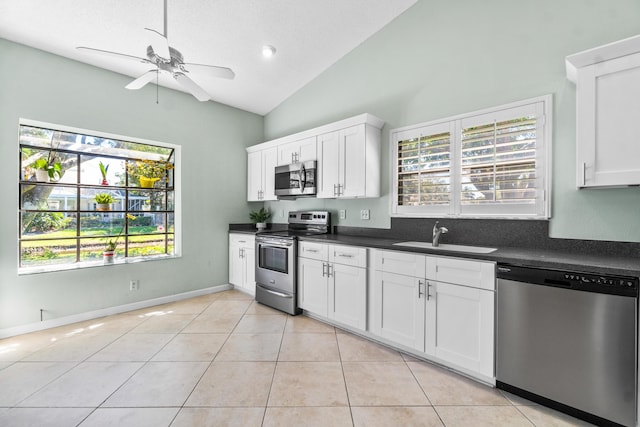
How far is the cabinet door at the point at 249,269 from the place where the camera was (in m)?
4.11

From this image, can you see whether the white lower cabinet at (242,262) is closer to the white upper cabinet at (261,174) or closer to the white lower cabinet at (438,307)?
the white upper cabinet at (261,174)

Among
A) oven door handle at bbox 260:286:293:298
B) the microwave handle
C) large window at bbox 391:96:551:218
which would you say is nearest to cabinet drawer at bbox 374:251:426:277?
large window at bbox 391:96:551:218

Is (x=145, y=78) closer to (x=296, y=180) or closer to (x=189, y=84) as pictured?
(x=189, y=84)

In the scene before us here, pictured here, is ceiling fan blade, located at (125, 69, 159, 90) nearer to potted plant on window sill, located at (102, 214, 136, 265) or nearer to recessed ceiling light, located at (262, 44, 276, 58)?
recessed ceiling light, located at (262, 44, 276, 58)

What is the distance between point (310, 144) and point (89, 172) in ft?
9.09

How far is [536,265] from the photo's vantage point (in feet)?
5.98

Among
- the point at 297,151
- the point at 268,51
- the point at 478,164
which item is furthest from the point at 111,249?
the point at 478,164

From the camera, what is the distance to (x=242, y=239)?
4336 millimetres

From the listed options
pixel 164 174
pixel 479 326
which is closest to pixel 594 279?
pixel 479 326

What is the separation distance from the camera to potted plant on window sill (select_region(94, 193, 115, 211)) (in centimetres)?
349

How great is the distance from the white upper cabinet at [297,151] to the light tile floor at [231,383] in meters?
2.17

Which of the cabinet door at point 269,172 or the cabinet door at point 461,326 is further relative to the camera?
the cabinet door at point 269,172

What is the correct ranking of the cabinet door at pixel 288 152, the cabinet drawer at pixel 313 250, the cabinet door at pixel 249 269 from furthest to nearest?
the cabinet door at pixel 249 269
the cabinet door at pixel 288 152
the cabinet drawer at pixel 313 250

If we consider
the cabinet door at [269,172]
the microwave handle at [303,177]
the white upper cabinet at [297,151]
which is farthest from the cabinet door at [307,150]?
the cabinet door at [269,172]
